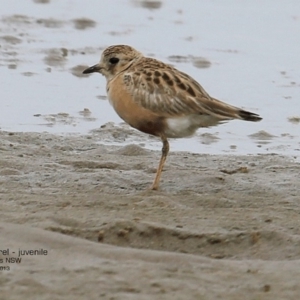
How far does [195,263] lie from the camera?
555cm

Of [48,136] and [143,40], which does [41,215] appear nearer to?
[48,136]

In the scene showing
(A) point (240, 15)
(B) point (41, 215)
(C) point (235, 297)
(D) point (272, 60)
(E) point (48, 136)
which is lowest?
(C) point (235, 297)

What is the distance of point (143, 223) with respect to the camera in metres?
6.23

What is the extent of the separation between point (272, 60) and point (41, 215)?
7.80m

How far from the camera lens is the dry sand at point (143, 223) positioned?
516 cm

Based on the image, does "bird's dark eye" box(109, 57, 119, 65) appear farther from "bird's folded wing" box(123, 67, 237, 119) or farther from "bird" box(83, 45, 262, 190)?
"bird's folded wing" box(123, 67, 237, 119)

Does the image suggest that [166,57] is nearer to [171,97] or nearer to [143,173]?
[143,173]

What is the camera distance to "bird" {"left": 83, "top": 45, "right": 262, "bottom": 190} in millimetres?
7641

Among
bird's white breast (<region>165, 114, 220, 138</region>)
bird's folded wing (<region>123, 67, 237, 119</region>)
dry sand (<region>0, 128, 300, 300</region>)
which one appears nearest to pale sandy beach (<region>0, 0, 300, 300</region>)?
dry sand (<region>0, 128, 300, 300</region>)

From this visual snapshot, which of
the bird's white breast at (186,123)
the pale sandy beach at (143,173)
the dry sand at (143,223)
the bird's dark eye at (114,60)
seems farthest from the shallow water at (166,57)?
the bird's white breast at (186,123)

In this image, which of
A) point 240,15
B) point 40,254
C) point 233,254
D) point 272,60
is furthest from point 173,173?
point 240,15

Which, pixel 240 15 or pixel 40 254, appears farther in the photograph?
pixel 240 15

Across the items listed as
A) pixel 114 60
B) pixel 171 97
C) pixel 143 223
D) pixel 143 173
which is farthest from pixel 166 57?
pixel 143 223

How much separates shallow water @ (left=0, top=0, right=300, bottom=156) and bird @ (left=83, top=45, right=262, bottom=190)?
1705mm
